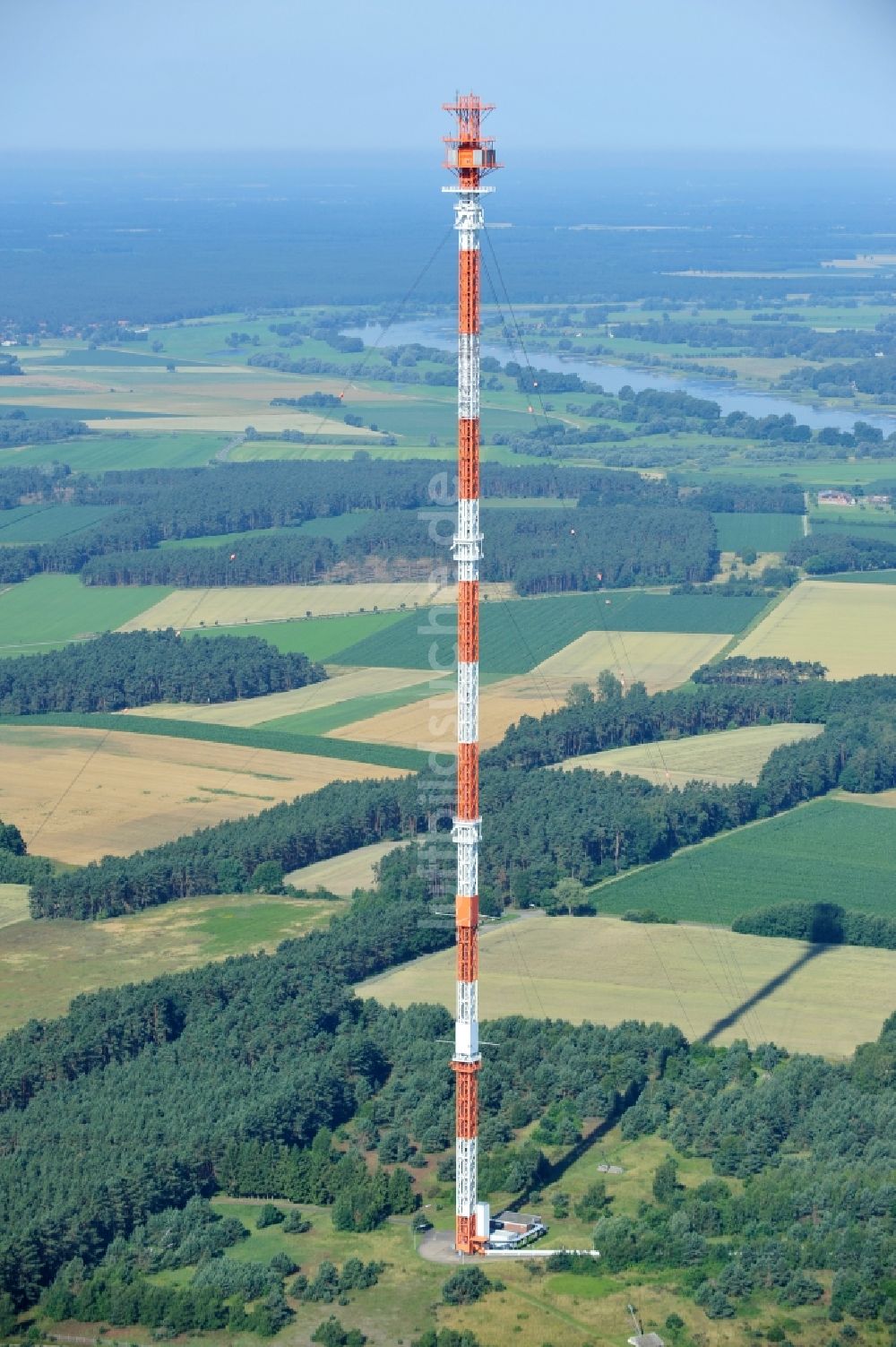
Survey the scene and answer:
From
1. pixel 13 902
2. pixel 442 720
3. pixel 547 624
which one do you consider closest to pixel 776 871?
pixel 442 720

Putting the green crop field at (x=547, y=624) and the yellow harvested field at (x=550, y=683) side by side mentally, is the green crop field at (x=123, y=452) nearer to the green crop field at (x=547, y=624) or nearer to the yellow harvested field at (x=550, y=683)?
the green crop field at (x=547, y=624)

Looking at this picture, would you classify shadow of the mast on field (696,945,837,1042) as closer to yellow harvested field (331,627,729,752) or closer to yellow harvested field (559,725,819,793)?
yellow harvested field (559,725,819,793)

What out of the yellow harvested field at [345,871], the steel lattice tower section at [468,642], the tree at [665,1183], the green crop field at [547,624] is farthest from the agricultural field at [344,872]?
the steel lattice tower section at [468,642]

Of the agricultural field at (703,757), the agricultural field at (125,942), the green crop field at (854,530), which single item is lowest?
the agricultural field at (125,942)

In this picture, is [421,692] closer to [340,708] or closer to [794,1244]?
[340,708]

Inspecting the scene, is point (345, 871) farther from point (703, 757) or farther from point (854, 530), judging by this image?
point (854, 530)

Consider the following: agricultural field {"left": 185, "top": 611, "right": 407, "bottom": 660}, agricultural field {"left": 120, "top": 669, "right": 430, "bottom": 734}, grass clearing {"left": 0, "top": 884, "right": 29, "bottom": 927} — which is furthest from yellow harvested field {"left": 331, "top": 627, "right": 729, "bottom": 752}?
grass clearing {"left": 0, "top": 884, "right": 29, "bottom": 927}

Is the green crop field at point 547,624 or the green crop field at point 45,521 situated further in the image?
the green crop field at point 45,521
